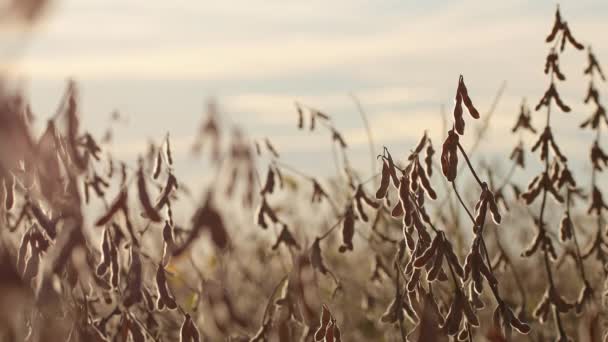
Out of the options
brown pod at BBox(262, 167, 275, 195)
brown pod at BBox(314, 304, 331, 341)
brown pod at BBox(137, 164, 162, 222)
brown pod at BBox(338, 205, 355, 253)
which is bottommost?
brown pod at BBox(314, 304, 331, 341)

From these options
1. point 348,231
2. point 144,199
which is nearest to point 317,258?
point 348,231

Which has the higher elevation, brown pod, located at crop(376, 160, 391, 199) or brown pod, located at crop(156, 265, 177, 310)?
brown pod, located at crop(376, 160, 391, 199)

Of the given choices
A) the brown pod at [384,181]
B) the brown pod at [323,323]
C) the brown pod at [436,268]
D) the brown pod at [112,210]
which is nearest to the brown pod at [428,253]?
the brown pod at [436,268]

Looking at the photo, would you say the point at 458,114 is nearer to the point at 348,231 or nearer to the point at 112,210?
the point at 348,231

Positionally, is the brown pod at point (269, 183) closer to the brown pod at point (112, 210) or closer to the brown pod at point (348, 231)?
the brown pod at point (348, 231)

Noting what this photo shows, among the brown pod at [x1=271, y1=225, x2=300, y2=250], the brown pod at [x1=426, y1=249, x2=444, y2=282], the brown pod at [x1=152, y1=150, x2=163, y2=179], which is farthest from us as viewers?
the brown pod at [x1=271, y1=225, x2=300, y2=250]

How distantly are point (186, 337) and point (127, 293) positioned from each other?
0.30m

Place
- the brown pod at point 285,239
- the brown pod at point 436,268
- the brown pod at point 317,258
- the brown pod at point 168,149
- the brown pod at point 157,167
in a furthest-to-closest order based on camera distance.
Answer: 1. the brown pod at point 285,239
2. the brown pod at point 317,258
3. the brown pod at point 157,167
4. the brown pod at point 168,149
5. the brown pod at point 436,268

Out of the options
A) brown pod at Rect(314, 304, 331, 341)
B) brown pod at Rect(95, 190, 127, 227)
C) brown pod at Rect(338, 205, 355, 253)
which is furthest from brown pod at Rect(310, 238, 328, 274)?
brown pod at Rect(95, 190, 127, 227)

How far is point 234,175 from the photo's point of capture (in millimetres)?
1802

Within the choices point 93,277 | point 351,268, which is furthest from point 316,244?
point 351,268

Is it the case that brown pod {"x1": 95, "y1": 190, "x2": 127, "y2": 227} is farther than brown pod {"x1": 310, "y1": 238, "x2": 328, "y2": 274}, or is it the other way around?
brown pod {"x1": 310, "y1": 238, "x2": 328, "y2": 274}

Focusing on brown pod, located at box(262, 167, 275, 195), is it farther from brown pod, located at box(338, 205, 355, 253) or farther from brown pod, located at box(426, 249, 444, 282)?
brown pod, located at box(426, 249, 444, 282)

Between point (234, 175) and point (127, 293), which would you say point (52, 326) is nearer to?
point (127, 293)
